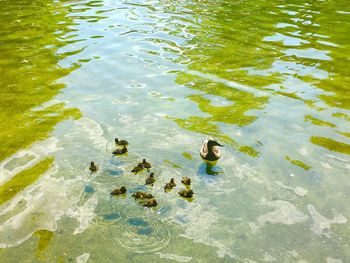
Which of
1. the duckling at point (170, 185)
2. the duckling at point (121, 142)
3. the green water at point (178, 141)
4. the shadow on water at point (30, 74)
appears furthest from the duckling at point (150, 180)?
the shadow on water at point (30, 74)

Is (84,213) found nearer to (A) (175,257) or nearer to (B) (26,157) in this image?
(A) (175,257)

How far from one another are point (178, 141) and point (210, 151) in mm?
1440

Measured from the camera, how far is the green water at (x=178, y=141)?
24.6ft

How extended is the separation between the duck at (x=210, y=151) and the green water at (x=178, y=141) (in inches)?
9.7

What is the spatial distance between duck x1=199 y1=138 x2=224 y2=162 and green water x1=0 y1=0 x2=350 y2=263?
0.25 m

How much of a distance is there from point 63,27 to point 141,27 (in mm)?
4326

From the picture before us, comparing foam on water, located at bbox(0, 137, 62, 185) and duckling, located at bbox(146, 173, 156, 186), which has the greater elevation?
duckling, located at bbox(146, 173, 156, 186)

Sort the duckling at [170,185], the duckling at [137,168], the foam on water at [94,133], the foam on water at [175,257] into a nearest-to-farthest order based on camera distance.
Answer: the foam on water at [175,257] < the duckling at [170,185] < the duckling at [137,168] < the foam on water at [94,133]

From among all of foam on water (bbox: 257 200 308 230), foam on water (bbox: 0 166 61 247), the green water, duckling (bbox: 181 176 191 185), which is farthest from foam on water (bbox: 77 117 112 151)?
foam on water (bbox: 257 200 308 230)

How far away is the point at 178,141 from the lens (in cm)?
1064

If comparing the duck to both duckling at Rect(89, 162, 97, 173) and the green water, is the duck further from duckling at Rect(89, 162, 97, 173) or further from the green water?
duckling at Rect(89, 162, 97, 173)

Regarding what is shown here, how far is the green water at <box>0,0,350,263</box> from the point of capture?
7.49 metres

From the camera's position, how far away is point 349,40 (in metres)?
18.2

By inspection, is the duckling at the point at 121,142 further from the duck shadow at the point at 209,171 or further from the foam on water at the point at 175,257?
the foam on water at the point at 175,257
